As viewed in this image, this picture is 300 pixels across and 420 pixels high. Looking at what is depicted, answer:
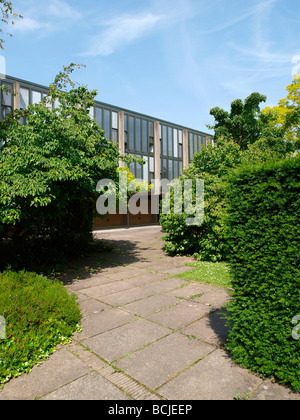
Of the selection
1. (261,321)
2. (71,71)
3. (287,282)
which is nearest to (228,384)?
(261,321)

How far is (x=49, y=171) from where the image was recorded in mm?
6316

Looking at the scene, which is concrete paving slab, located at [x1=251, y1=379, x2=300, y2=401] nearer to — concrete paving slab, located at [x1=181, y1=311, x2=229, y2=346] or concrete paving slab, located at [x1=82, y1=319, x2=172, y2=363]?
concrete paving slab, located at [x1=181, y1=311, x2=229, y2=346]

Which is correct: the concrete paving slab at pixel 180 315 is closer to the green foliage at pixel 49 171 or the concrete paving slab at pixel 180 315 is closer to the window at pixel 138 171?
the green foliage at pixel 49 171

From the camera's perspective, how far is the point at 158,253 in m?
11.1

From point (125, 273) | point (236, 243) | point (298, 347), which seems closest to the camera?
point (298, 347)

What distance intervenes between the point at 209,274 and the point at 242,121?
15.4m

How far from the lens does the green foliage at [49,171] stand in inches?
237

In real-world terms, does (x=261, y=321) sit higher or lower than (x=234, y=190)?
lower

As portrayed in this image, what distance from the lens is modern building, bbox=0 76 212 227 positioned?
2289 centimetres

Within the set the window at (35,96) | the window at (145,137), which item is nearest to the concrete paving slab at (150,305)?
the window at (35,96)

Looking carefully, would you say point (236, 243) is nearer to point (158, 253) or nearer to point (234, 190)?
point (234, 190)

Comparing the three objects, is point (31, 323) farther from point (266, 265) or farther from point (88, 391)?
point (266, 265)

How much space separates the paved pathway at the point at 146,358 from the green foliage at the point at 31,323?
0.51 ft

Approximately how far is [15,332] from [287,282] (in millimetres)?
3138
